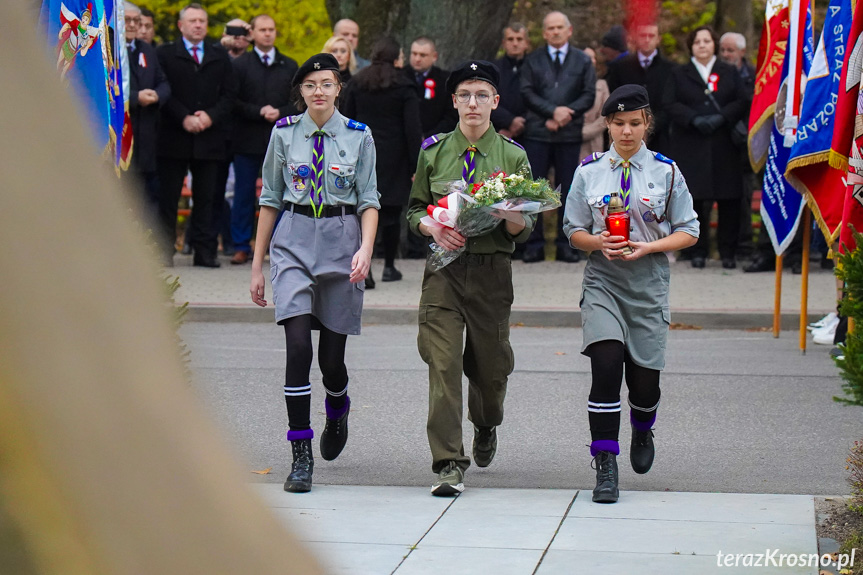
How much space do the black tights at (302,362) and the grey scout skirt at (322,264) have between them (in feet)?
0.24

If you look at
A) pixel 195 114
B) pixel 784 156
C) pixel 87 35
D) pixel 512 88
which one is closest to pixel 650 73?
pixel 512 88

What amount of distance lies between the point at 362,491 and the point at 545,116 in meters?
8.75

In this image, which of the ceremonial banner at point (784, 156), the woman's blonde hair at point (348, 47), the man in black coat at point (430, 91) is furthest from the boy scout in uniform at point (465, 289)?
the man in black coat at point (430, 91)

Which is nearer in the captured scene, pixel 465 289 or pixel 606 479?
pixel 606 479

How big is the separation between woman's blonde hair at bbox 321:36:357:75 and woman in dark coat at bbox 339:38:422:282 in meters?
0.31

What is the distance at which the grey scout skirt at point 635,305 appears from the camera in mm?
5789

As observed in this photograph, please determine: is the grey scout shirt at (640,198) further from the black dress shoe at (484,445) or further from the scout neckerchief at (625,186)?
the black dress shoe at (484,445)

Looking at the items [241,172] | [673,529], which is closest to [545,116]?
[241,172]

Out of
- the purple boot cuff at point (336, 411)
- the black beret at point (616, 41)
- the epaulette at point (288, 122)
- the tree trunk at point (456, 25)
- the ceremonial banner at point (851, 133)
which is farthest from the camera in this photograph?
the tree trunk at point (456, 25)

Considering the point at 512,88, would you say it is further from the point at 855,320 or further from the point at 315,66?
the point at 855,320

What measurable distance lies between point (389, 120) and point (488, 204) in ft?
24.5

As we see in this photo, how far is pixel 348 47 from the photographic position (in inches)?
500

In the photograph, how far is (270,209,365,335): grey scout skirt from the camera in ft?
19.6

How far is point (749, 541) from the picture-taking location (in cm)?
490
